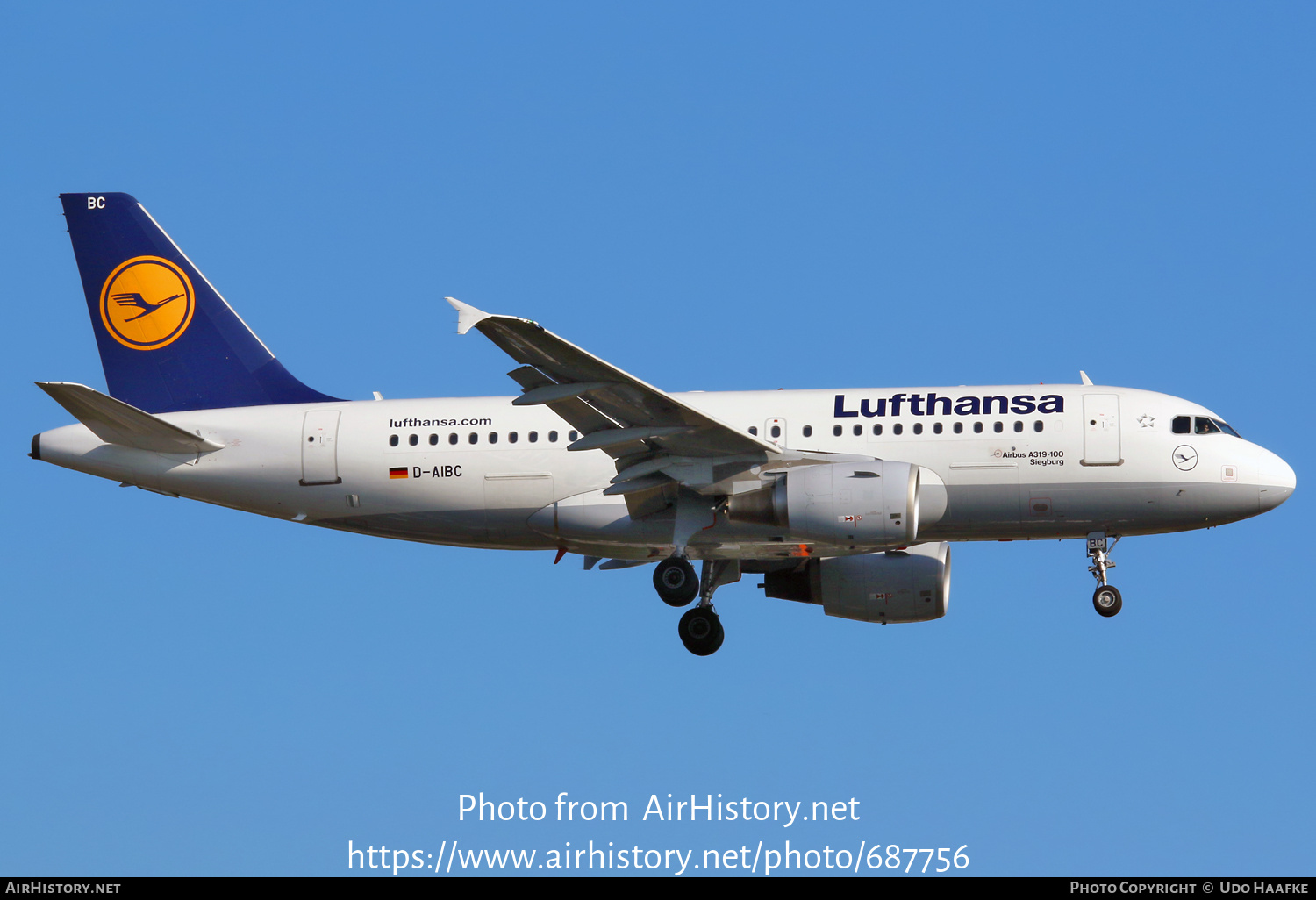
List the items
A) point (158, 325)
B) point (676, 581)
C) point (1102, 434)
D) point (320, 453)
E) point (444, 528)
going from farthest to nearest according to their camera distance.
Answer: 1. point (158, 325)
2. point (320, 453)
3. point (444, 528)
4. point (676, 581)
5. point (1102, 434)

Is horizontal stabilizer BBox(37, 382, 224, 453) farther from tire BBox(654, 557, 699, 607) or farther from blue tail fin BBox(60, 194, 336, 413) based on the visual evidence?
tire BBox(654, 557, 699, 607)

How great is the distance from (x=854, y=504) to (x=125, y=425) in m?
14.8

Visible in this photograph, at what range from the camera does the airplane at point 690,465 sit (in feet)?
98.4

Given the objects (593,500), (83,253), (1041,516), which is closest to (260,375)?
(83,253)

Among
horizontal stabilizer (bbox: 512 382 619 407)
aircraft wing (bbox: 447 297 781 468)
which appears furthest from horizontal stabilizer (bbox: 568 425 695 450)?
horizontal stabilizer (bbox: 512 382 619 407)

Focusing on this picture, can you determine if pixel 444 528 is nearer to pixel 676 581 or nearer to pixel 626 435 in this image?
pixel 676 581

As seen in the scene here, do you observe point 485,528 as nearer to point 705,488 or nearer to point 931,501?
point 705,488

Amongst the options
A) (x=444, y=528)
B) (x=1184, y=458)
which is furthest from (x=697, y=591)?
(x=1184, y=458)

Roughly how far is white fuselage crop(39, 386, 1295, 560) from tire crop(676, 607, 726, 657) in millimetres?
1332

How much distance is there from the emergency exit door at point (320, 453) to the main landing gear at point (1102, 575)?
15239 mm

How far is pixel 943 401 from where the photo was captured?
104 ft

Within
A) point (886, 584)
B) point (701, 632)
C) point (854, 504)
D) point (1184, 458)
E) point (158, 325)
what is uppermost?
point (158, 325)

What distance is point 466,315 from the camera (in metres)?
25.6

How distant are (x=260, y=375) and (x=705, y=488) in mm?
10808
